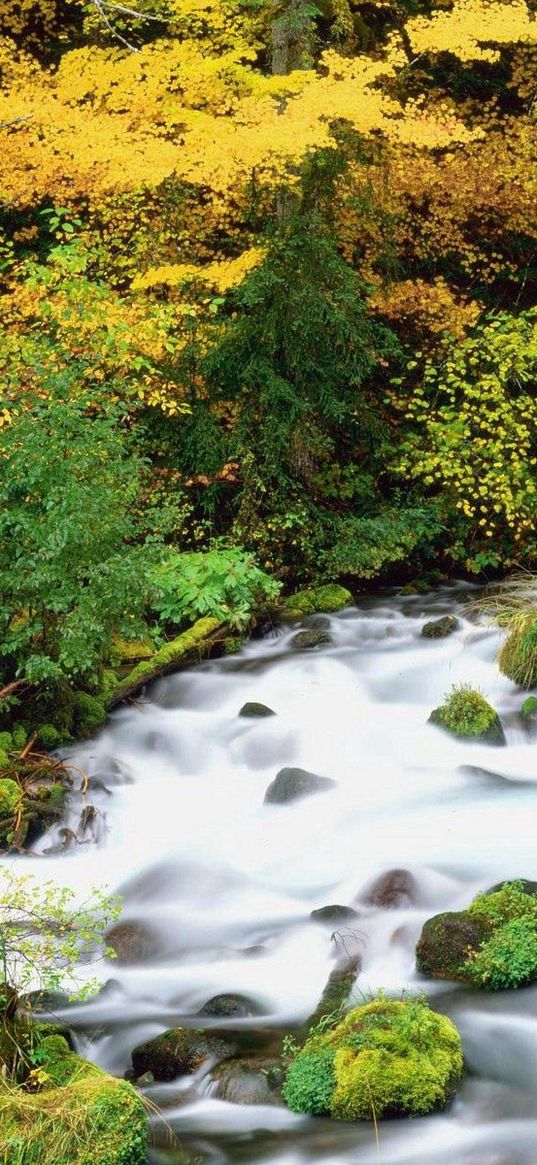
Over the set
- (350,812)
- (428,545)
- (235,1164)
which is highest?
(235,1164)

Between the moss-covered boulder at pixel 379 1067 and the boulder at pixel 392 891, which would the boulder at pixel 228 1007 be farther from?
the boulder at pixel 392 891

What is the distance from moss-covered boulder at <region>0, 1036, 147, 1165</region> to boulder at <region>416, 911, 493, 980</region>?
162 cm

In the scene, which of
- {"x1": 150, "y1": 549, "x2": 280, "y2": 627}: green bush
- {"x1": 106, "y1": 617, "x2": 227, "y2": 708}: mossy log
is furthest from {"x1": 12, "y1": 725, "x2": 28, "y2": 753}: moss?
{"x1": 150, "y1": 549, "x2": 280, "y2": 627}: green bush

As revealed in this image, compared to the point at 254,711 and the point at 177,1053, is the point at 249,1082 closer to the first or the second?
the point at 177,1053

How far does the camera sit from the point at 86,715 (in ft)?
27.5

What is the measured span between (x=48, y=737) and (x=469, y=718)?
2.87 m

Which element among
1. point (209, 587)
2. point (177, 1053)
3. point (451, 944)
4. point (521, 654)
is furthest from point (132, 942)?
point (209, 587)

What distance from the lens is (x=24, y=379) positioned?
8.00m

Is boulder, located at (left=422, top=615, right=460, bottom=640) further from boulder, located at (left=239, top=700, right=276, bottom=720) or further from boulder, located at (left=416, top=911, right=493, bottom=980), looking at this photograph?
boulder, located at (left=416, top=911, right=493, bottom=980)

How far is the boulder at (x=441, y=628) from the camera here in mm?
10219

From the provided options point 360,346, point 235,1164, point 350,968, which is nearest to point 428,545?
point 360,346

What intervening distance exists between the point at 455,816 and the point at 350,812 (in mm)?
651

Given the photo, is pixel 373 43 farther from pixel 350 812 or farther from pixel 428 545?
A: pixel 350 812

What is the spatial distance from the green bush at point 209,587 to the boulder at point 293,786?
7.98 ft
